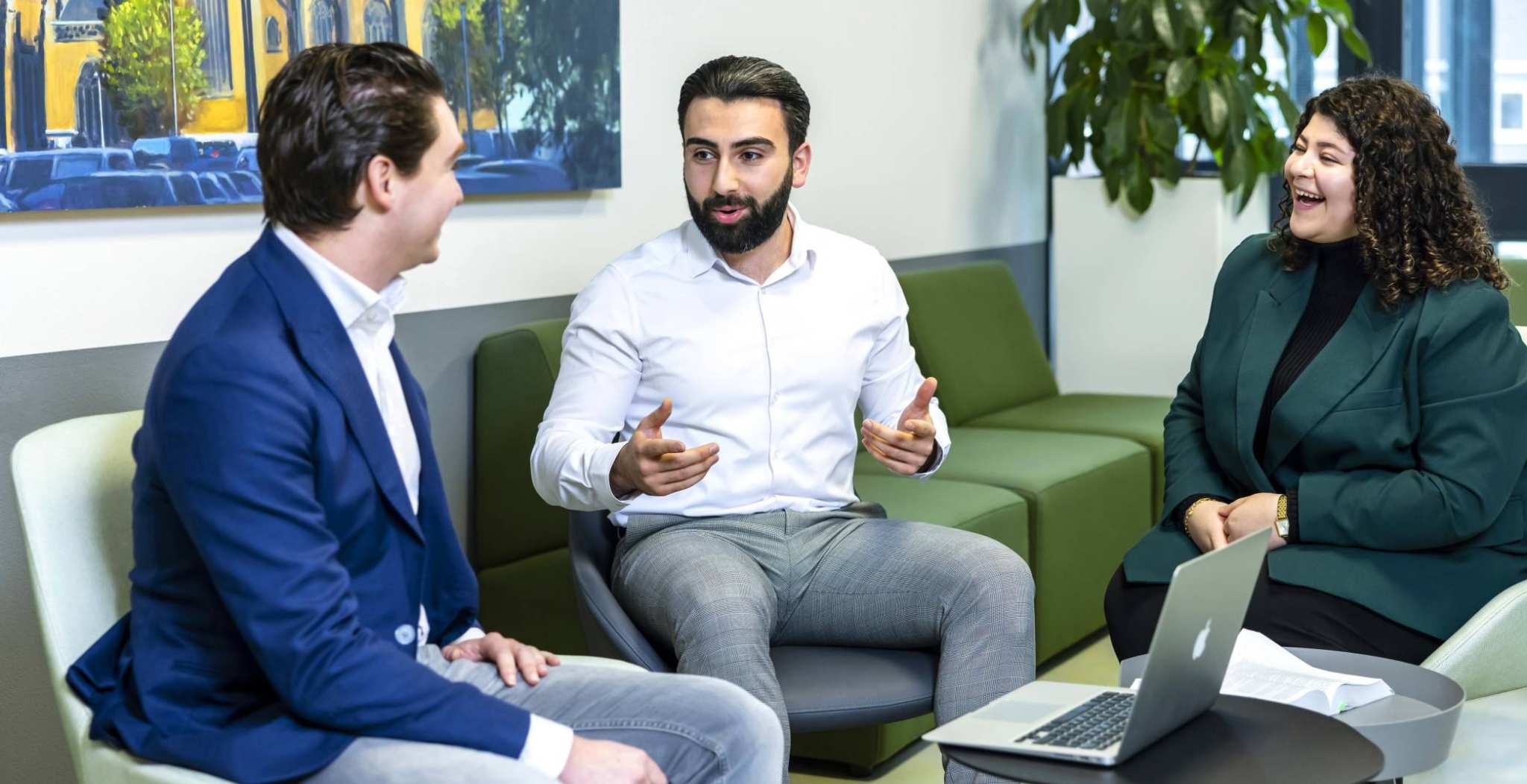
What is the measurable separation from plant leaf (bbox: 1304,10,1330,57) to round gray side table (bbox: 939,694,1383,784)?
3.59 m

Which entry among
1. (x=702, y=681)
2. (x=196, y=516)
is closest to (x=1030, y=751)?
(x=702, y=681)

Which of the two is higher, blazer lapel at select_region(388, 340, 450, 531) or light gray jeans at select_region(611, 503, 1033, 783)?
blazer lapel at select_region(388, 340, 450, 531)

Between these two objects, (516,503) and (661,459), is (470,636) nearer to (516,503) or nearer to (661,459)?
(661,459)

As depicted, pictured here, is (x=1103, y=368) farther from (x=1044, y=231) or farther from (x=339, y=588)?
(x=339, y=588)

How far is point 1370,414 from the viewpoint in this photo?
8.22 ft

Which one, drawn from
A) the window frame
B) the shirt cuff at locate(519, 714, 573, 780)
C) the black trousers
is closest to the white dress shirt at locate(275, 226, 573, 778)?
the shirt cuff at locate(519, 714, 573, 780)

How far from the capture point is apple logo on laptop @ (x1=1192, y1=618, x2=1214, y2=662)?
164cm

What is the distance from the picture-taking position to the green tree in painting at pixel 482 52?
9.96 feet

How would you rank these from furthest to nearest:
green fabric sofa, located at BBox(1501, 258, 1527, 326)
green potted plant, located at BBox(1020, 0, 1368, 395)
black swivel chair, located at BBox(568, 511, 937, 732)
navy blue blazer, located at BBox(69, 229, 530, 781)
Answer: green potted plant, located at BBox(1020, 0, 1368, 395) → green fabric sofa, located at BBox(1501, 258, 1527, 326) → black swivel chair, located at BBox(568, 511, 937, 732) → navy blue blazer, located at BBox(69, 229, 530, 781)

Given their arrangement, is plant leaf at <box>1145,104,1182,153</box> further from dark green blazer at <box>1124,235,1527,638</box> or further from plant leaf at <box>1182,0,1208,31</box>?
dark green blazer at <box>1124,235,1527,638</box>

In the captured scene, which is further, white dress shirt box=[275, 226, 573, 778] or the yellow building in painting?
the yellow building in painting

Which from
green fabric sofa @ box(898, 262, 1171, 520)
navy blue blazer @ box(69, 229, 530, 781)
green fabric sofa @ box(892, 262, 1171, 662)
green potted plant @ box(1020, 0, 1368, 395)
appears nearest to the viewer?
navy blue blazer @ box(69, 229, 530, 781)

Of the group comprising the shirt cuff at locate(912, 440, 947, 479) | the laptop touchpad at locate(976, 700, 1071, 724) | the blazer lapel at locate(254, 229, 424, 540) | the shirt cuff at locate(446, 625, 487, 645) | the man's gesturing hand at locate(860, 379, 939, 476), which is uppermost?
the blazer lapel at locate(254, 229, 424, 540)

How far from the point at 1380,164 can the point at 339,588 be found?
173 cm
